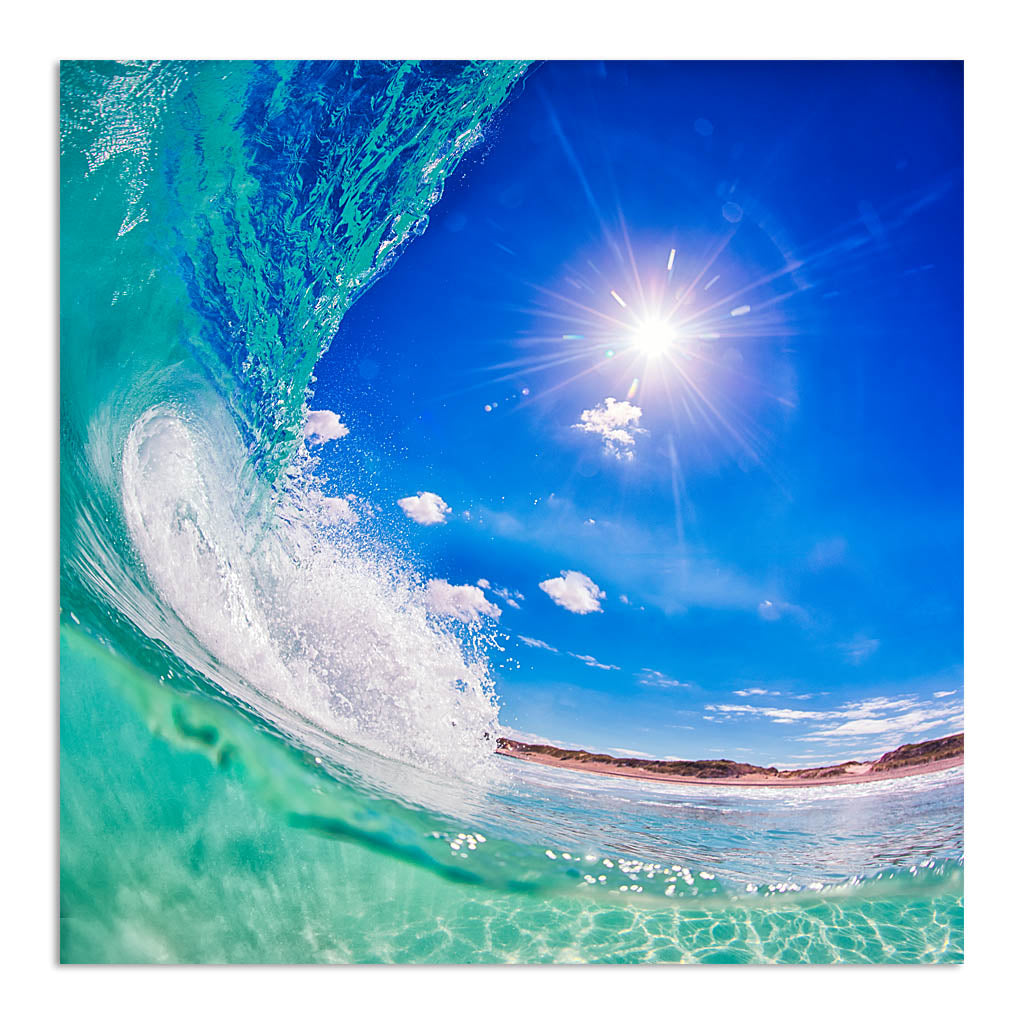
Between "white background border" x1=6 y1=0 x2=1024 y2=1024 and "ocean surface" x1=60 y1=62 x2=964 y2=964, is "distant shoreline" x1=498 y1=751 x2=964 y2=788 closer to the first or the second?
"ocean surface" x1=60 y1=62 x2=964 y2=964

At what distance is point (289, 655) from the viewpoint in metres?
1.55

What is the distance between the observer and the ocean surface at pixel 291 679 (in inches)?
57.6

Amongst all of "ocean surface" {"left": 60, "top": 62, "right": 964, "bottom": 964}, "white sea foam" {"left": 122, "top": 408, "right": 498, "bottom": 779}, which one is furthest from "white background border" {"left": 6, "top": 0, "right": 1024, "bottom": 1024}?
"white sea foam" {"left": 122, "top": 408, "right": 498, "bottom": 779}

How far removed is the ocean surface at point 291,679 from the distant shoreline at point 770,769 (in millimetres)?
36

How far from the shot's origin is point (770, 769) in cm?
148

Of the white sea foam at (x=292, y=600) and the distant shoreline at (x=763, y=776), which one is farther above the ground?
the white sea foam at (x=292, y=600)

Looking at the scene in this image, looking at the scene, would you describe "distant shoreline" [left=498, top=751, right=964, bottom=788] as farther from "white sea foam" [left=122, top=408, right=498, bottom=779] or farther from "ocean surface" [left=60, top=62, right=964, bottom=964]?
"white sea foam" [left=122, top=408, right=498, bottom=779]

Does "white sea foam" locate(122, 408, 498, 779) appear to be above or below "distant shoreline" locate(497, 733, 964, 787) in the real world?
above

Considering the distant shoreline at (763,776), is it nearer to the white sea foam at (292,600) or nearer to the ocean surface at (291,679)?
the ocean surface at (291,679)

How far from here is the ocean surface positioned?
146 cm

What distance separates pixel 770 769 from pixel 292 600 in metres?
1.59
